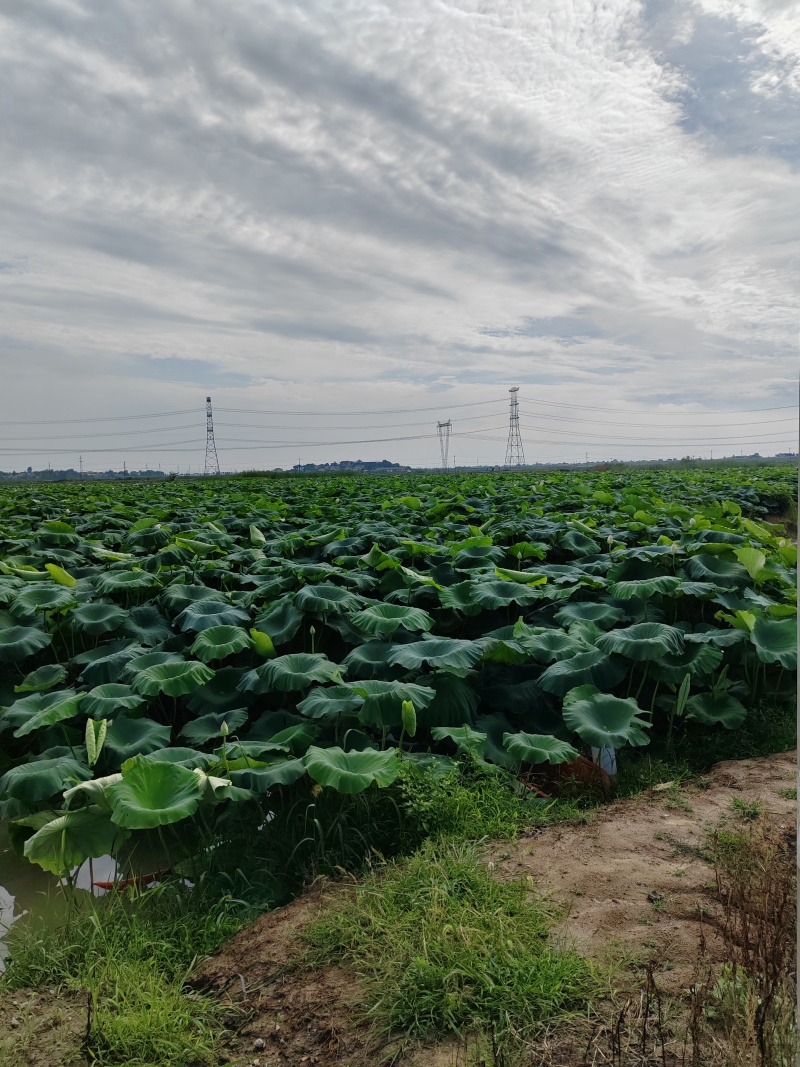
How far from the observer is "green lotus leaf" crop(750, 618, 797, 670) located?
464cm

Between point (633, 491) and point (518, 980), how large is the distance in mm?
13199

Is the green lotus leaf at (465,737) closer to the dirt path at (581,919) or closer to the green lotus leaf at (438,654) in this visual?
the green lotus leaf at (438,654)

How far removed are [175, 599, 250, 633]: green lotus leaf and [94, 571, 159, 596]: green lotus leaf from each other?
2.14 feet

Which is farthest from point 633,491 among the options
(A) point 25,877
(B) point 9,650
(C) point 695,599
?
(A) point 25,877

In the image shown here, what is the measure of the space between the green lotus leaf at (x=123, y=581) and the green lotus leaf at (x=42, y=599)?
0.26 meters

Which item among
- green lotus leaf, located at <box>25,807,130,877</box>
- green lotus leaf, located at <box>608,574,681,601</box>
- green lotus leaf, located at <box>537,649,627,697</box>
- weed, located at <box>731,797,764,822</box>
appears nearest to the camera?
green lotus leaf, located at <box>25,807,130,877</box>

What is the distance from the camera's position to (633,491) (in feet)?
48.0

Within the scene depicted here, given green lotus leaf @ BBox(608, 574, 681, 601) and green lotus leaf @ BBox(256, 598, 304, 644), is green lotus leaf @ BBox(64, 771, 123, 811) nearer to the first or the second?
green lotus leaf @ BBox(256, 598, 304, 644)

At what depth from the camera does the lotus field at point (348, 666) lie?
354cm

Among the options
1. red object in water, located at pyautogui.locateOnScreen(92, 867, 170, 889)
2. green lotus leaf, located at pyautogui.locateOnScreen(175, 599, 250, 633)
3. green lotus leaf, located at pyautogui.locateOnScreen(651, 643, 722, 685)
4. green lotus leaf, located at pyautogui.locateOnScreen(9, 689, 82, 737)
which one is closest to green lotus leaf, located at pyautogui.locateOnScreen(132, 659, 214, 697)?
green lotus leaf, located at pyautogui.locateOnScreen(9, 689, 82, 737)

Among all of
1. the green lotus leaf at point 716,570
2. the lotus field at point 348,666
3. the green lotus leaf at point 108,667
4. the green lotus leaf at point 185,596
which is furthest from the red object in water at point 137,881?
the green lotus leaf at point 716,570

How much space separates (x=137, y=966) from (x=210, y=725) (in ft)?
5.76

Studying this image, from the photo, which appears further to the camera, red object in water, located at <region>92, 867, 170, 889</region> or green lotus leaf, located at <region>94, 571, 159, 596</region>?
green lotus leaf, located at <region>94, 571, 159, 596</region>

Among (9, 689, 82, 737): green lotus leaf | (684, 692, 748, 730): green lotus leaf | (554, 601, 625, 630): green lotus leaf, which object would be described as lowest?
(684, 692, 748, 730): green lotus leaf
